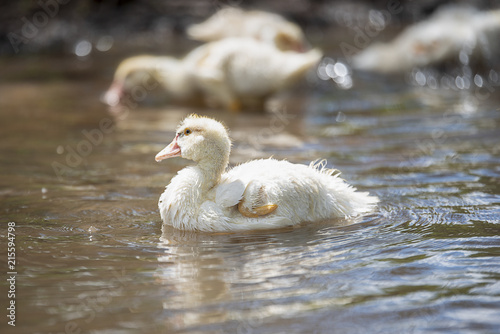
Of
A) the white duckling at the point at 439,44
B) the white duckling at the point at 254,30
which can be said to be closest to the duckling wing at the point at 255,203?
the white duckling at the point at 254,30

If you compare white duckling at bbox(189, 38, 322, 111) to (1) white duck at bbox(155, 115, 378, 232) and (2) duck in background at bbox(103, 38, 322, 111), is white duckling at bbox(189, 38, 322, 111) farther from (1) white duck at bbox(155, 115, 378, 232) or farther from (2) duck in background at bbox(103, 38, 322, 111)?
(1) white duck at bbox(155, 115, 378, 232)

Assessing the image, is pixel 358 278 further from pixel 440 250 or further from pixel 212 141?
pixel 212 141

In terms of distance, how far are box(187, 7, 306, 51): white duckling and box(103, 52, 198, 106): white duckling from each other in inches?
40.9

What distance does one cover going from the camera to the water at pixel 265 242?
148 inches

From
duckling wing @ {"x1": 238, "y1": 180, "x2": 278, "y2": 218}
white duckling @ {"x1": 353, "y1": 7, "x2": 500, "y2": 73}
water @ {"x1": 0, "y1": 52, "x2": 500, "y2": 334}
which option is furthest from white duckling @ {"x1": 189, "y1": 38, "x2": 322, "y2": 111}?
duckling wing @ {"x1": 238, "y1": 180, "x2": 278, "y2": 218}

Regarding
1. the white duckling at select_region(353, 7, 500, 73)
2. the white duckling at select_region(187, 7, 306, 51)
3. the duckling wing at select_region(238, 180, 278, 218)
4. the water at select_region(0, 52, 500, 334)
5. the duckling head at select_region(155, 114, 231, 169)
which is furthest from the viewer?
the white duckling at select_region(353, 7, 500, 73)

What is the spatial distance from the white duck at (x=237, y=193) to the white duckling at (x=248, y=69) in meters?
4.73

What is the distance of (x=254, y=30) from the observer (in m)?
12.1

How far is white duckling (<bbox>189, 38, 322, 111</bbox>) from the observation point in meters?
10.2

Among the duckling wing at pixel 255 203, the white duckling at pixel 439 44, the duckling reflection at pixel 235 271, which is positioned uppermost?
the white duckling at pixel 439 44

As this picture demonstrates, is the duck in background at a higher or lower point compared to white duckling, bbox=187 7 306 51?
lower

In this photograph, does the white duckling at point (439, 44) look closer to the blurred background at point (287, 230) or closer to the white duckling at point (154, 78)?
the blurred background at point (287, 230)

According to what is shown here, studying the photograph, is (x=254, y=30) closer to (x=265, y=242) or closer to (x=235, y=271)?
(x=265, y=242)

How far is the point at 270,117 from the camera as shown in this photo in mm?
10320
